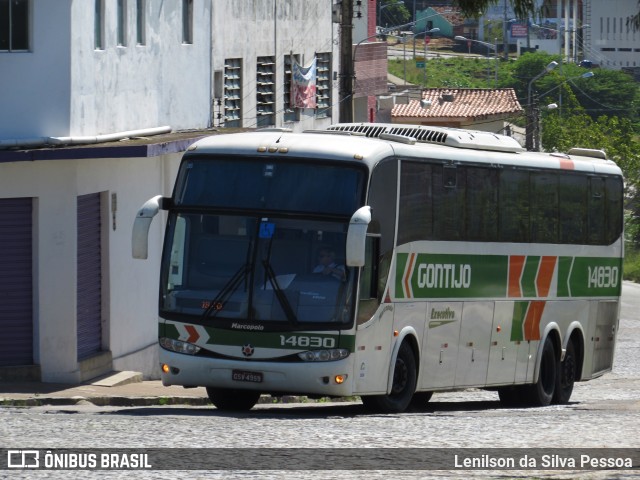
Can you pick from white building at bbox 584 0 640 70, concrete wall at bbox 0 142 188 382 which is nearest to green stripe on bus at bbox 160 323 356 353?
concrete wall at bbox 0 142 188 382

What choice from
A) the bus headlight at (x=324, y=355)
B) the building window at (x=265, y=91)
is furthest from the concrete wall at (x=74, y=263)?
the building window at (x=265, y=91)

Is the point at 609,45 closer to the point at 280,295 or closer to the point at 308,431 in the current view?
the point at 280,295

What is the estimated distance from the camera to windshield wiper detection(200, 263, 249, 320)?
16.2 metres

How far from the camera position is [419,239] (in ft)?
58.4

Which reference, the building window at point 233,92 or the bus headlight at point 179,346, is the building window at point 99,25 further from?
the building window at point 233,92

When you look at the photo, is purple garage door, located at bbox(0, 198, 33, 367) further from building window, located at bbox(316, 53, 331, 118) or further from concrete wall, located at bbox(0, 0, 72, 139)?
building window, located at bbox(316, 53, 331, 118)

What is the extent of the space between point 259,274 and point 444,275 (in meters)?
3.33

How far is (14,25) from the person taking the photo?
66.1 feet

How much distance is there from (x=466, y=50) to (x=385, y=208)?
160 meters

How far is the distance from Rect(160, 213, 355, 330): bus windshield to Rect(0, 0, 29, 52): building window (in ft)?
16.9

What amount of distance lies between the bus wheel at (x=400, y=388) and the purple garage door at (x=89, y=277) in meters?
5.64

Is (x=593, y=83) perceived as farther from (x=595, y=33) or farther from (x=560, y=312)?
(x=560, y=312)

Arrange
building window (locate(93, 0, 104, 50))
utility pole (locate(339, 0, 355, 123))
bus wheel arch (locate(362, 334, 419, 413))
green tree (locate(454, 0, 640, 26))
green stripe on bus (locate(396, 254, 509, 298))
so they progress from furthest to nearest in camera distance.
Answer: utility pole (locate(339, 0, 355, 123))
building window (locate(93, 0, 104, 50))
green stripe on bus (locate(396, 254, 509, 298))
bus wheel arch (locate(362, 334, 419, 413))
green tree (locate(454, 0, 640, 26))

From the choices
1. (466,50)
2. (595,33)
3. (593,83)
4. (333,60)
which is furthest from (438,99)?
(466,50)
